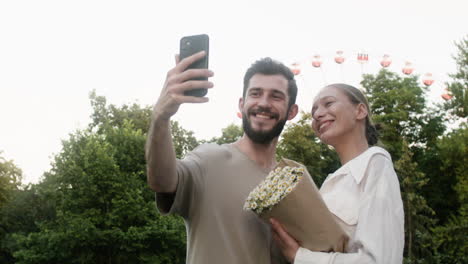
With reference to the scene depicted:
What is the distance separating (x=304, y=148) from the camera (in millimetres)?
31016

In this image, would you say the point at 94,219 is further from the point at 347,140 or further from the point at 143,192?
the point at 347,140

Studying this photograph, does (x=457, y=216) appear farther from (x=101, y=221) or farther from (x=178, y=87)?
(x=178, y=87)

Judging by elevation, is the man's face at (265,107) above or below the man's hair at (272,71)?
below

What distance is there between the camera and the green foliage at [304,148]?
31.2m

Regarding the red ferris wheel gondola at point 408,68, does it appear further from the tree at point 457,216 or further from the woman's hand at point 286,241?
the woman's hand at point 286,241

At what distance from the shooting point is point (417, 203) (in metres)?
28.6

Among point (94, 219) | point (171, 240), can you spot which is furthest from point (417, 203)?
point (94, 219)

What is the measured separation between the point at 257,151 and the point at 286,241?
3.27 feet

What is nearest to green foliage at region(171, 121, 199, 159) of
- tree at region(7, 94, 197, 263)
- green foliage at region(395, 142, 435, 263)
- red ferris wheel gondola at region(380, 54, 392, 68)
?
tree at region(7, 94, 197, 263)

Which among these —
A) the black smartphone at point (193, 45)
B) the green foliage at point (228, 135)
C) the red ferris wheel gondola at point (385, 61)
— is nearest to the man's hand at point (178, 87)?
the black smartphone at point (193, 45)

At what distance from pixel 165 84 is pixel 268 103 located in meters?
1.22

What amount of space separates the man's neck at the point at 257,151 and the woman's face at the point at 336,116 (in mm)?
459

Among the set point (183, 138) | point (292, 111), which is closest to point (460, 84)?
point (183, 138)

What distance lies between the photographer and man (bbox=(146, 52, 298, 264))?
2.77 meters
